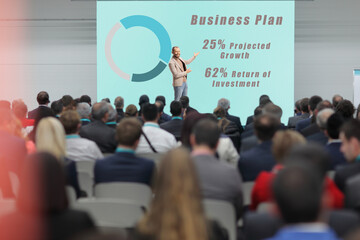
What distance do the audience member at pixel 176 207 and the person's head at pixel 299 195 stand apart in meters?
0.36

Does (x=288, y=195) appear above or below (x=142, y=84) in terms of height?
below

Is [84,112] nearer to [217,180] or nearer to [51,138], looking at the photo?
[51,138]

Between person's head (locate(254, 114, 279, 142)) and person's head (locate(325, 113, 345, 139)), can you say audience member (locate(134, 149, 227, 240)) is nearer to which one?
person's head (locate(254, 114, 279, 142))

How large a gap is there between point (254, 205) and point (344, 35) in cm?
1178

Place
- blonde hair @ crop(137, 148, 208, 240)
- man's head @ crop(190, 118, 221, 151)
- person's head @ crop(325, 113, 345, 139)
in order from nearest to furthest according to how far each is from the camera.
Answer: blonde hair @ crop(137, 148, 208, 240), man's head @ crop(190, 118, 221, 151), person's head @ crop(325, 113, 345, 139)

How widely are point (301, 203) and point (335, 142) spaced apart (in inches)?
118

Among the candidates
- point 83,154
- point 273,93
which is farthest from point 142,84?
point 83,154

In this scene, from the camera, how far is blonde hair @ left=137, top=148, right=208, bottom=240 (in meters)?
1.86

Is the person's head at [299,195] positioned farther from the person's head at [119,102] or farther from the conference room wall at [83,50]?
the conference room wall at [83,50]

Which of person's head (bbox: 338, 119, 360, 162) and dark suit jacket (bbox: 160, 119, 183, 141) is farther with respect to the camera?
dark suit jacket (bbox: 160, 119, 183, 141)

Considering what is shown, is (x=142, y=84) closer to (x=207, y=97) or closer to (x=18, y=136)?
(x=207, y=97)

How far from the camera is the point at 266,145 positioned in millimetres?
3928

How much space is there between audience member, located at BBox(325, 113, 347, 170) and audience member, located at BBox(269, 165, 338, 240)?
2822 millimetres

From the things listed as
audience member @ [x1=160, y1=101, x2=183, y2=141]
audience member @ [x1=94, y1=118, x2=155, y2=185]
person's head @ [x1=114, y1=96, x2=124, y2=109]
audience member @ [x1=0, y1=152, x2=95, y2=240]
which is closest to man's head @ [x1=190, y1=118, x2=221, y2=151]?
audience member @ [x1=94, y1=118, x2=155, y2=185]
